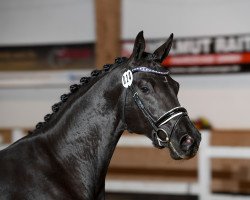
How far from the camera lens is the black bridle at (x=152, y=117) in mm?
2402

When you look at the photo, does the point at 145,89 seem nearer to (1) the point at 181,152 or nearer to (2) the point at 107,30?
(1) the point at 181,152

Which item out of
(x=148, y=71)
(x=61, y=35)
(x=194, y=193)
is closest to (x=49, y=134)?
(x=148, y=71)

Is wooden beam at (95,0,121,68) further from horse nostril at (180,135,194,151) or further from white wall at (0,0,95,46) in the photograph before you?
horse nostril at (180,135,194,151)

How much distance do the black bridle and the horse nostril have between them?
8 centimetres

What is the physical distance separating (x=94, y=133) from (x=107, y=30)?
5867 mm

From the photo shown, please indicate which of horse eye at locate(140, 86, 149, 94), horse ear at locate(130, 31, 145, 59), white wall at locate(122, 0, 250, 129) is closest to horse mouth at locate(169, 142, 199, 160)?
horse eye at locate(140, 86, 149, 94)

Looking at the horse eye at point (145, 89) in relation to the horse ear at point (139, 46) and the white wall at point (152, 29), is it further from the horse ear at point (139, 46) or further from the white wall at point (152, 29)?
the white wall at point (152, 29)

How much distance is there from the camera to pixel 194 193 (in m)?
5.62

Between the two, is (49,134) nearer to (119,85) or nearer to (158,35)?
(119,85)

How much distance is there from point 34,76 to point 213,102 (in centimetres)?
356

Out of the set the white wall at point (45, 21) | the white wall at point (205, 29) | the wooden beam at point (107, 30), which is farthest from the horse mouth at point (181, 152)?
the white wall at point (45, 21)

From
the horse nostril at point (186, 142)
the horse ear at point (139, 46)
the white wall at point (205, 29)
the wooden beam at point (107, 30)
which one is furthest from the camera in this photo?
the wooden beam at point (107, 30)

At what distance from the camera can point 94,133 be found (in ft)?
8.44

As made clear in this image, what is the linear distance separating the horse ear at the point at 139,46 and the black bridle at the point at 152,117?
8 cm
